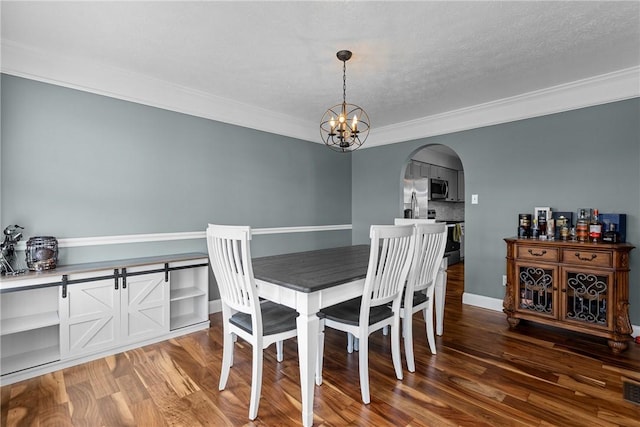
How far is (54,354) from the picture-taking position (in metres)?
2.20

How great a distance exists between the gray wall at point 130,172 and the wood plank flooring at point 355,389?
1041mm

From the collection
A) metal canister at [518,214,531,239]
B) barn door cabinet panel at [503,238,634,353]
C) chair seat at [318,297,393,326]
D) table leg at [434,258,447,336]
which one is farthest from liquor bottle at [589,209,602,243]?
chair seat at [318,297,393,326]

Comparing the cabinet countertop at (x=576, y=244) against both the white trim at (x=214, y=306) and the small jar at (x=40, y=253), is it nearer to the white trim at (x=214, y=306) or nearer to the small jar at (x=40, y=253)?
the white trim at (x=214, y=306)

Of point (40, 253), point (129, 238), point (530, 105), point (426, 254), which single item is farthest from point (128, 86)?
point (530, 105)

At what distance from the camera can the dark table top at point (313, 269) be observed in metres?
1.66

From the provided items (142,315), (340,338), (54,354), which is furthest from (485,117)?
(54,354)

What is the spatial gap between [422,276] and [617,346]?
67.0 inches

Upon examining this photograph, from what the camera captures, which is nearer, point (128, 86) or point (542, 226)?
point (128, 86)

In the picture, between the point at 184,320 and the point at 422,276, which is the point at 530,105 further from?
the point at 184,320

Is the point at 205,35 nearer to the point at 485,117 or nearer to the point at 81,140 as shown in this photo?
the point at 81,140

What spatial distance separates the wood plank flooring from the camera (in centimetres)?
168

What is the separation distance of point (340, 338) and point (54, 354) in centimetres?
217

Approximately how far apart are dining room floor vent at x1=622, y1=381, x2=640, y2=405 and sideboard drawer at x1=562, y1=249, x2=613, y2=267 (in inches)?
35.1

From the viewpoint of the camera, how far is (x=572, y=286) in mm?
2637
